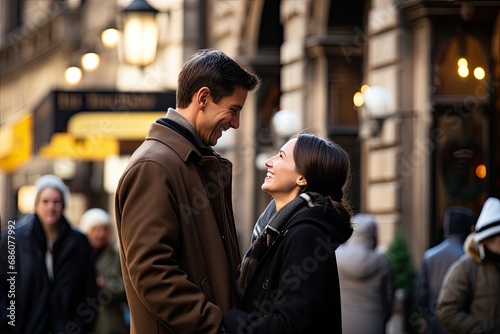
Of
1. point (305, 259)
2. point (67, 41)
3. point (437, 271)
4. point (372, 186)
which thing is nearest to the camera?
point (305, 259)

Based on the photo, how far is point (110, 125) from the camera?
51.7 ft

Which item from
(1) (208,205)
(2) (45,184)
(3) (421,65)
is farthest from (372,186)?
(1) (208,205)

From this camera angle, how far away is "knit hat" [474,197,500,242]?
333 inches

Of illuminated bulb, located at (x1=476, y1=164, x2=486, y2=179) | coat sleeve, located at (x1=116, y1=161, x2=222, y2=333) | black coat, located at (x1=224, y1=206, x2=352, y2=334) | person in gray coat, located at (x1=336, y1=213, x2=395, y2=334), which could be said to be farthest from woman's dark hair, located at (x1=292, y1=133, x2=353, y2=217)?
illuminated bulb, located at (x1=476, y1=164, x2=486, y2=179)

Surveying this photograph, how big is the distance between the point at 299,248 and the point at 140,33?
32.4 feet

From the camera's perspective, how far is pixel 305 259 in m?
4.82

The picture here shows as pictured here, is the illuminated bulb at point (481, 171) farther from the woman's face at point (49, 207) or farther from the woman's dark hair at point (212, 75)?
the woman's dark hair at point (212, 75)

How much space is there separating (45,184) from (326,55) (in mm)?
8865

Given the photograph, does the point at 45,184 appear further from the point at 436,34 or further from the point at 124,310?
the point at 436,34

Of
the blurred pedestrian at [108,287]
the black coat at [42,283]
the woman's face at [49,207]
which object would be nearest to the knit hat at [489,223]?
the black coat at [42,283]

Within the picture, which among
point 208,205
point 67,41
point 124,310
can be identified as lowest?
point 124,310

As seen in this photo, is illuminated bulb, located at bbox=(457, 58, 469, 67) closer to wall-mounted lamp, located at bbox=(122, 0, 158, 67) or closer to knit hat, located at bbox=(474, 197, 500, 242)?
wall-mounted lamp, located at bbox=(122, 0, 158, 67)

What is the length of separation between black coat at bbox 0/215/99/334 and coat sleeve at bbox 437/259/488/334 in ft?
8.00

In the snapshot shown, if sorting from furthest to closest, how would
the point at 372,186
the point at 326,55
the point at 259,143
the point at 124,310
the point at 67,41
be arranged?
1. the point at 67,41
2. the point at 259,143
3. the point at 326,55
4. the point at 372,186
5. the point at 124,310
